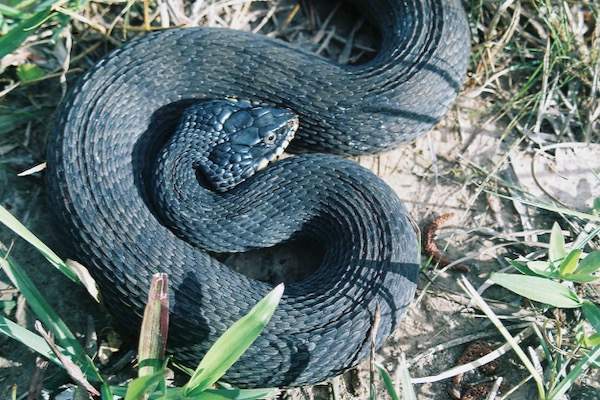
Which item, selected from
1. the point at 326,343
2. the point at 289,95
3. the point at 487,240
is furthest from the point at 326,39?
the point at 326,343

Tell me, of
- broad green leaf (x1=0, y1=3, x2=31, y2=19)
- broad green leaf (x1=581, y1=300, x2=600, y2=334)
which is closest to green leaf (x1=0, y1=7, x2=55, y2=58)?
broad green leaf (x1=0, y1=3, x2=31, y2=19)

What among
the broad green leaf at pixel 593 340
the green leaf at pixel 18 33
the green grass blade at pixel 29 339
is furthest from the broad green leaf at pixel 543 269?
the green leaf at pixel 18 33

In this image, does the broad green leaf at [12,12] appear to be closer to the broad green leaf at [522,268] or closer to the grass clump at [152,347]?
the grass clump at [152,347]

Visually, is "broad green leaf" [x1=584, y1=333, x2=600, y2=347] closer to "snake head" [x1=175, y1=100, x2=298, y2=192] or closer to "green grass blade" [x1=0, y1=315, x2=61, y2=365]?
"snake head" [x1=175, y1=100, x2=298, y2=192]

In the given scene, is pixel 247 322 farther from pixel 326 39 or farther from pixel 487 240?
pixel 326 39

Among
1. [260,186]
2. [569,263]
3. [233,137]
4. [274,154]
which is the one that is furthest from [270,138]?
[569,263]

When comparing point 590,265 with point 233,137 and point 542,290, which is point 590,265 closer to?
point 542,290
